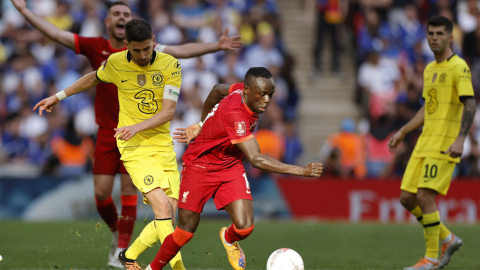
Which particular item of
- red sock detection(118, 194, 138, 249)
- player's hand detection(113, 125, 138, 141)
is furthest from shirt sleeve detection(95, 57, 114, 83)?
red sock detection(118, 194, 138, 249)

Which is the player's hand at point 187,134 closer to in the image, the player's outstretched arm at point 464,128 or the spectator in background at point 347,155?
the player's outstretched arm at point 464,128

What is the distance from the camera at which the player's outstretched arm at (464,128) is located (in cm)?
686

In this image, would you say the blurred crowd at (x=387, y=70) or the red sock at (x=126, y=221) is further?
the blurred crowd at (x=387, y=70)

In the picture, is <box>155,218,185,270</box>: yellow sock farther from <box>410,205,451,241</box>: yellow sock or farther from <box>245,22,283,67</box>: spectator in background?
<box>245,22,283,67</box>: spectator in background

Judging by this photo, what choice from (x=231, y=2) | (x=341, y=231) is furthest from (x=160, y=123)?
(x=231, y=2)

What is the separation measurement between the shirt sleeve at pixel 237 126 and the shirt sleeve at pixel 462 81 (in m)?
2.79

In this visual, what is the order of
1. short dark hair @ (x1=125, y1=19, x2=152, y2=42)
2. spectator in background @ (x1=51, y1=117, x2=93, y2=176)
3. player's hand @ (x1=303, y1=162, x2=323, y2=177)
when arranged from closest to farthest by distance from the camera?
1. player's hand @ (x1=303, y1=162, x2=323, y2=177)
2. short dark hair @ (x1=125, y1=19, x2=152, y2=42)
3. spectator in background @ (x1=51, y1=117, x2=93, y2=176)

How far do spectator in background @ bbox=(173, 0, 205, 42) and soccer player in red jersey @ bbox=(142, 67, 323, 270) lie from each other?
10.4 m

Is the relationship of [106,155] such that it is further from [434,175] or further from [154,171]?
[434,175]

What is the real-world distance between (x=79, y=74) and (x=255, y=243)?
727 cm

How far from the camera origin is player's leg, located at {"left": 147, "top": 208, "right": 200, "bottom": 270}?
587 cm

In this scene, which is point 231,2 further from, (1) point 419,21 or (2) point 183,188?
(2) point 183,188

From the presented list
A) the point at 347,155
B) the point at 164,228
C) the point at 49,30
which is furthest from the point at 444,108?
the point at 347,155

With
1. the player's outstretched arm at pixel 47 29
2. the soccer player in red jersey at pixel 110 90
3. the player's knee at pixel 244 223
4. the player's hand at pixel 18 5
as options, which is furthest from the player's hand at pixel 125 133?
the player's hand at pixel 18 5
